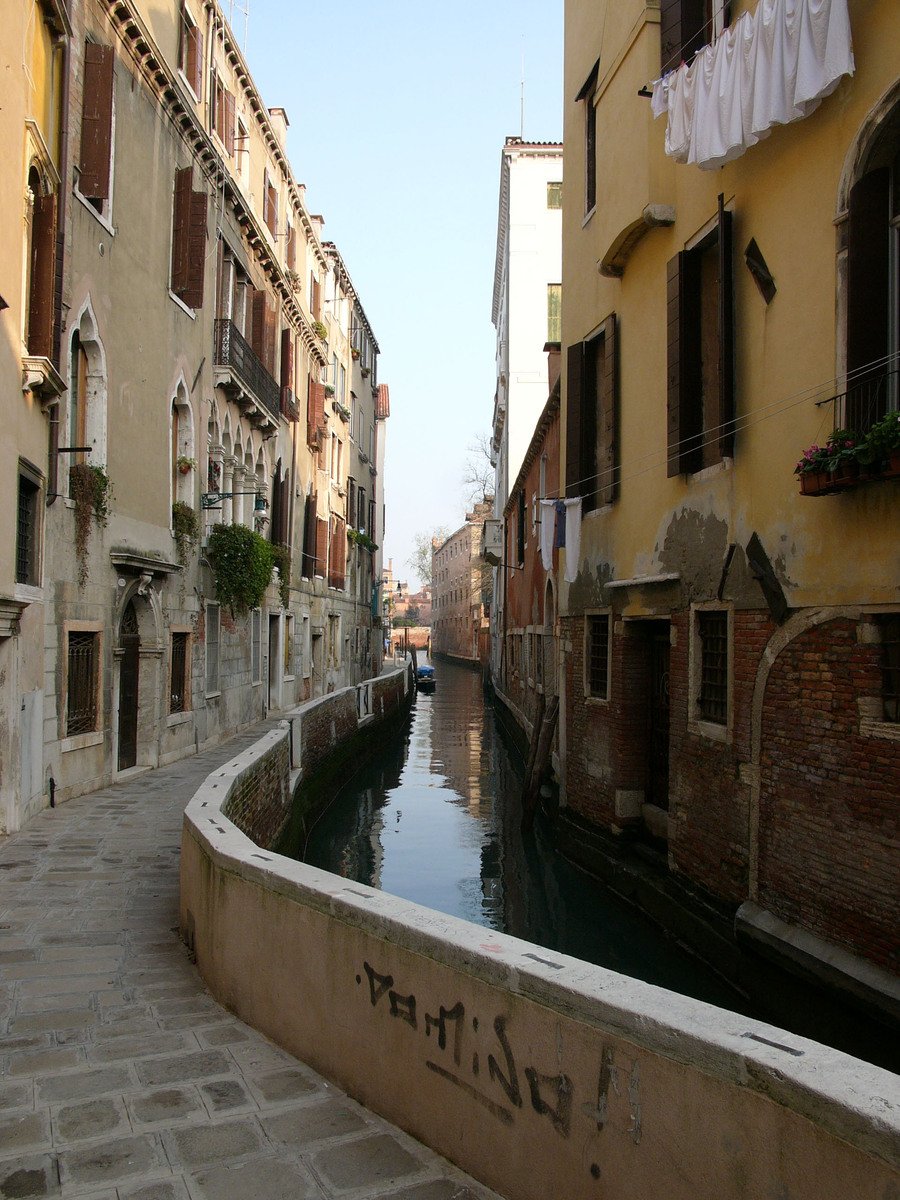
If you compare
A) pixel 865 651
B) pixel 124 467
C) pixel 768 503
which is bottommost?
pixel 865 651

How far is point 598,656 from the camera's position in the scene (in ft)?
34.4

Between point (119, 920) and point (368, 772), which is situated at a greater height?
point (119, 920)

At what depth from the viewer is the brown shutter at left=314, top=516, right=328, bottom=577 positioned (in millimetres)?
23672

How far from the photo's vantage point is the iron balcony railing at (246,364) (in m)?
14.7

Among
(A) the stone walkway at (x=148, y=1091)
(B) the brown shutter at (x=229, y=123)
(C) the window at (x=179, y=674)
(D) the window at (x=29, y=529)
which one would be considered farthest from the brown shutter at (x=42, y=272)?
(B) the brown shutter at (x=229, y=123)

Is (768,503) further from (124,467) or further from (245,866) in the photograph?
(124,467)

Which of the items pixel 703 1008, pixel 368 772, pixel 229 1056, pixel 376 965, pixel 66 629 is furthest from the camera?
pixel 368 772

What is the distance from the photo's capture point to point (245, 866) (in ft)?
13.4

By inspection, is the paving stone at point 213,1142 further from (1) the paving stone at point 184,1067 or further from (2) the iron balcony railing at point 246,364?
(2) the iron balcony railing at point 246,364

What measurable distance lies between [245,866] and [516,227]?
98.2 feet

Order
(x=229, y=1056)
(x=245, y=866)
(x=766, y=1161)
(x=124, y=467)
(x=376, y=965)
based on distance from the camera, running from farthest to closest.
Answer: (x=124, y=467), (x=245, y=866), (x=229, y=1056), (x=376, y=965), (x=766, y=1161)

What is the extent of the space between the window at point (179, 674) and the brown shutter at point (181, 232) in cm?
454

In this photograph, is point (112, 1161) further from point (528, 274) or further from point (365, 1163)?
point (528, 274)

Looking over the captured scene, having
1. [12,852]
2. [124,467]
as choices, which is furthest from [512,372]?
[12,852]
